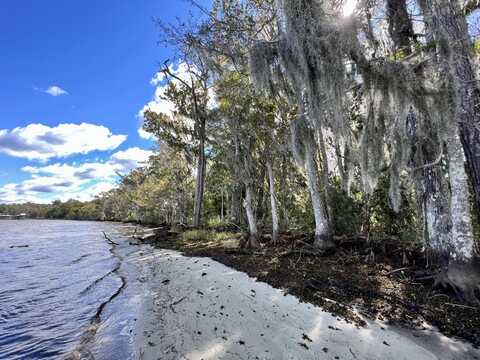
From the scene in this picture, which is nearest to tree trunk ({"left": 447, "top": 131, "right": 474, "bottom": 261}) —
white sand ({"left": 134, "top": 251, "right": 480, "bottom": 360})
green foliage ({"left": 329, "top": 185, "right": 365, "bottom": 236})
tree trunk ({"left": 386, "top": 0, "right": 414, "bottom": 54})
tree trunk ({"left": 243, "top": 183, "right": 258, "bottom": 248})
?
white sand ({"left": 134, "top": 251, "right": 480, "bottom": 360})

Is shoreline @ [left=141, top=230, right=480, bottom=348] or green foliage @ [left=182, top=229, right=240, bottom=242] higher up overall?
green foliage @ [left=182, top=229, right=240, bottom=242]

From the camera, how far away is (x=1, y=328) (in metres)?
3.74

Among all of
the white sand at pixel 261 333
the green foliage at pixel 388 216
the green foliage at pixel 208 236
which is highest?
the green foliage at pixel 388 216

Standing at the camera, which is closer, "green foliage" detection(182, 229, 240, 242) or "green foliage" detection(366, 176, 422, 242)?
"green foliage" detection(366, 176, 422, 242)

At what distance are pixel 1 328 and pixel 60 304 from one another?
0.93m

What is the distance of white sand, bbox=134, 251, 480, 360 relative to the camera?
256cm

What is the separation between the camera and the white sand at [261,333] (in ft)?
8.41

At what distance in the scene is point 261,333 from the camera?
2.95 m

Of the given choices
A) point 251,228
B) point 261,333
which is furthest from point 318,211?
point 261,333

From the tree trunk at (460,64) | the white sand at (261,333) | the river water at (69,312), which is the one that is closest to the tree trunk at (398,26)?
the tree trunk at (460,64)

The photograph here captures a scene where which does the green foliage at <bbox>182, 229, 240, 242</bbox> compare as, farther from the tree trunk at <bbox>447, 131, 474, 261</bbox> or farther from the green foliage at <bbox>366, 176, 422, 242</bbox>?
the tree trunk at <bbox>447, 131, 474, 261</bbox>

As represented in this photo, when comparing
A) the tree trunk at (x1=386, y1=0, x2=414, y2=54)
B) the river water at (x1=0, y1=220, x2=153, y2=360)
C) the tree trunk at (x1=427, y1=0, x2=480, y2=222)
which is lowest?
the river water at (x1=0, y1=220, x2=153, y2=360)

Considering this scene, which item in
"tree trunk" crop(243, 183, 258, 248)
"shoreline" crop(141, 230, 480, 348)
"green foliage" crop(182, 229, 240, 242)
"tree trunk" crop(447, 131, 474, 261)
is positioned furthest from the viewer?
"green foliage" crop(182, 229, 240, 242)

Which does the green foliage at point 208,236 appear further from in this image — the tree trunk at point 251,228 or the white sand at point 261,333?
the white sand at point 261,333
